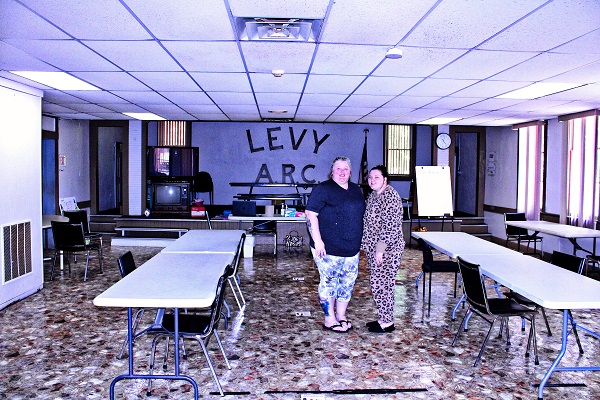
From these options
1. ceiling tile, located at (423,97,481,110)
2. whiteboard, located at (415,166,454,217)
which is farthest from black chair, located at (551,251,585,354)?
whiteboard, located at (415,166,454,217)

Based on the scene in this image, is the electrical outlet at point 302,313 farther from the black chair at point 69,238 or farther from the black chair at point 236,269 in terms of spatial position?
the black chair at point 69,238

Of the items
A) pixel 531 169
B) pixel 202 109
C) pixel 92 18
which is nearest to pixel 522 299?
pixel 92 18

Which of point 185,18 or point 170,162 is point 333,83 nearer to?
point 185,18

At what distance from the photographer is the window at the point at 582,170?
821cm

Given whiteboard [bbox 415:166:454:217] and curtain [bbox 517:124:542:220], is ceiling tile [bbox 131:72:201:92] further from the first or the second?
curtain [bbox 517:124:542:220]

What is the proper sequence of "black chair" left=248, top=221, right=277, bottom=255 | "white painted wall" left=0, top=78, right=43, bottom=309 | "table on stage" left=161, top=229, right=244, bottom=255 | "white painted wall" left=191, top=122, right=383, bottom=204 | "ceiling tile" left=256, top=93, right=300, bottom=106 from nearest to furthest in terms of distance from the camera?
"table on stage" left=161, top=229, right=244, bottom=255
"white painted wall" left=0, top=78, right=43, bottom=309
"ceiling tile" left=256, top=93, right=300, bottom=106
"black chair" left=248, top=221, right=277, bottom=255
"white painted wall" left=191, top=122, right=383, bottom=204

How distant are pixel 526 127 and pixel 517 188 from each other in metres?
1.39

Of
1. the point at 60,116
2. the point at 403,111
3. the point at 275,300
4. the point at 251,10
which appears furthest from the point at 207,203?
the point at 251,10

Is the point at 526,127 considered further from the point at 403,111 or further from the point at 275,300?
the point at 275,300

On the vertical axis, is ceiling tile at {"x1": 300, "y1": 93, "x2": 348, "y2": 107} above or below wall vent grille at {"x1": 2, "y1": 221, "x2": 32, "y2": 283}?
above

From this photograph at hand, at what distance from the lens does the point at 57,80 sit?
→ 600 cm

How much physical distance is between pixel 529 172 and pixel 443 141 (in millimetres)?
2009

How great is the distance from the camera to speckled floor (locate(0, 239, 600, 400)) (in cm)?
358

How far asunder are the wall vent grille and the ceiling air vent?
13.0 ft
